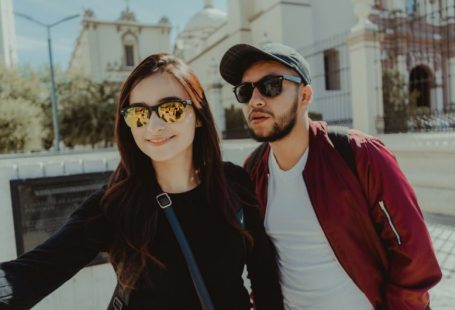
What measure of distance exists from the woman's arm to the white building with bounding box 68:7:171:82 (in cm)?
4143

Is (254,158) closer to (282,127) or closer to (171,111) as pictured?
(282,127)

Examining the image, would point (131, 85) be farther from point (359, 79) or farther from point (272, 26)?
point (272, 26)

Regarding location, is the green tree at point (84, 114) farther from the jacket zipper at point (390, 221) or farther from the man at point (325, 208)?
the jacket zipper at point (390, 221)

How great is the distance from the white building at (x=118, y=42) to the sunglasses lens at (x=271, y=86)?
1615 inches

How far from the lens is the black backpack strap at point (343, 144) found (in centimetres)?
184

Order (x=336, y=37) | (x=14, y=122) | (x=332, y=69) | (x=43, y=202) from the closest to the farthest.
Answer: (x=43, y=202), (x=14, y=122), (x=336, y=37), (x=332, y=69)

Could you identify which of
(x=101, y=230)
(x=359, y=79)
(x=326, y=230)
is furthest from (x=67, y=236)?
(x=359, y=79)

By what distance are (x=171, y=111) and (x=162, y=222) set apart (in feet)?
1.49

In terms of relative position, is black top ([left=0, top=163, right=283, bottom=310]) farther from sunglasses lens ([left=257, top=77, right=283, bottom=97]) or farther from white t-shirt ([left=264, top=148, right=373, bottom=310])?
sunglasses lens ([left=257, top=77, right=283, bottom=97])

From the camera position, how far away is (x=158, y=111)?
5.27 ft

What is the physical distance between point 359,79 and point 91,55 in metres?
39.3

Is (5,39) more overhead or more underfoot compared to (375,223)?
Answer: more overhead

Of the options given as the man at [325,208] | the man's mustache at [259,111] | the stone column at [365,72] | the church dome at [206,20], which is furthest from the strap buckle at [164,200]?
the church dome at [206,20]

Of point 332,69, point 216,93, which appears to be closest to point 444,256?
point 216,93
